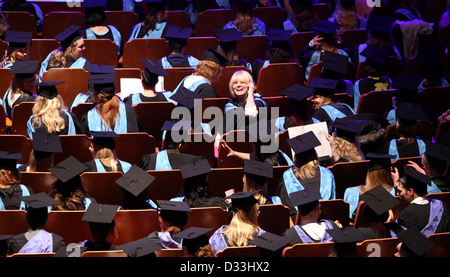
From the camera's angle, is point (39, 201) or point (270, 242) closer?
point (270, 242)

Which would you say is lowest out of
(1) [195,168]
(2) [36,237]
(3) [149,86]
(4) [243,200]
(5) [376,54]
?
(2) [36,237]

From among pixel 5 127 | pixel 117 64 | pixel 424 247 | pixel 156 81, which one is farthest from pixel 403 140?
pixel 5 127

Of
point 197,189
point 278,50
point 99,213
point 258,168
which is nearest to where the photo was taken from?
point 99,213

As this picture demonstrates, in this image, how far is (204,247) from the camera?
15.3 feet

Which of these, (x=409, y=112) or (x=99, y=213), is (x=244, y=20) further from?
(x=99, y=213)

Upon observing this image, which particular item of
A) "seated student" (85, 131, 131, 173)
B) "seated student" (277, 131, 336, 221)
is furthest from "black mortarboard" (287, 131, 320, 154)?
"seated student" (85, 131, 131, 173)

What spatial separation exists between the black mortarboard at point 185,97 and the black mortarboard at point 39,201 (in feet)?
5.95

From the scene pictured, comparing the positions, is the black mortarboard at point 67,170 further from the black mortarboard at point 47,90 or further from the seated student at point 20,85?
the seated student at point 20,85

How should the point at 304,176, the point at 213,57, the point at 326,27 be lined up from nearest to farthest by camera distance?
1. the point at 304,176
2. the point at 213,57
3. the point at 326,27

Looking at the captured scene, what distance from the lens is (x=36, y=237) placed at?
4.78 meters

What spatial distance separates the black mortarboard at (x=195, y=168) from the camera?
5406mm

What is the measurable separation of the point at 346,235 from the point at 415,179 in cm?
99

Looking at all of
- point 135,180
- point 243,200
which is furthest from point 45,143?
point 243,200

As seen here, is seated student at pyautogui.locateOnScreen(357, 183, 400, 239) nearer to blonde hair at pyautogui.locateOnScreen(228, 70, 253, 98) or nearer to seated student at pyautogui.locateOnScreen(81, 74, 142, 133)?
blonde hair at pyautogui.locateOnScreen(228, 70, 253, 98)
